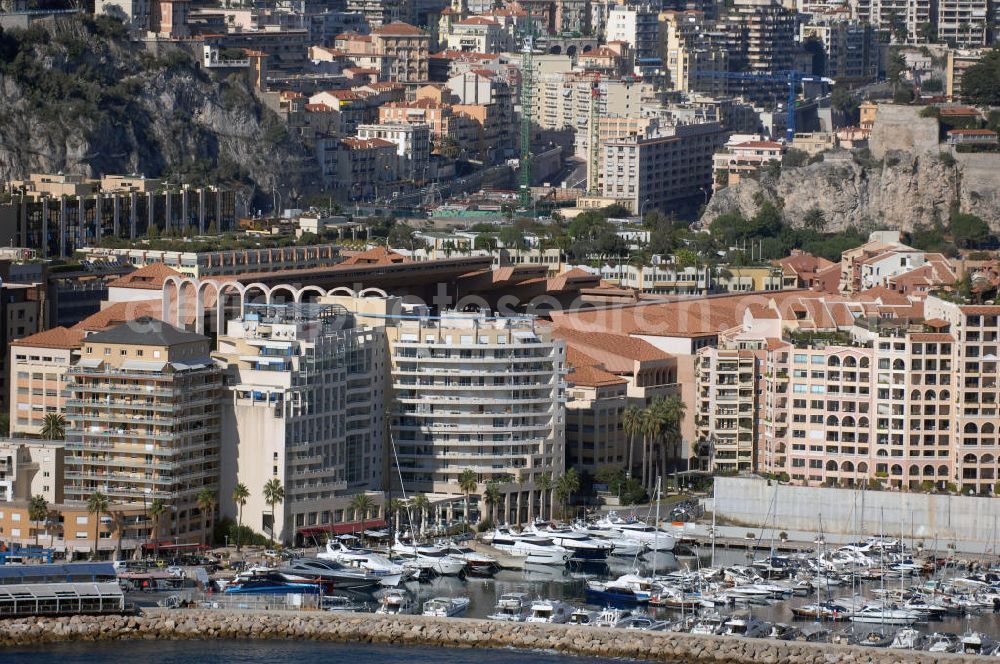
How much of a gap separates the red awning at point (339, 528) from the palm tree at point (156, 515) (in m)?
2.82

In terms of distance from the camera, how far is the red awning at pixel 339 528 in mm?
59594

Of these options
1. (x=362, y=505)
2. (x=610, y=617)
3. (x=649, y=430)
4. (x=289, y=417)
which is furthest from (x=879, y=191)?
(x=610, y=617)

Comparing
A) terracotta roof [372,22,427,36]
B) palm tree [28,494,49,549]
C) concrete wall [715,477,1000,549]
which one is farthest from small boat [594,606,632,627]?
terracotta roof [372,22,427,36]

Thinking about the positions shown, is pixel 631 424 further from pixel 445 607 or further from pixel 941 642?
pixel 941 642

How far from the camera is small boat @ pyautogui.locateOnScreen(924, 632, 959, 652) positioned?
170 ft

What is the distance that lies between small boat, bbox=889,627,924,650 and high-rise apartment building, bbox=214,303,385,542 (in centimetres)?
1208

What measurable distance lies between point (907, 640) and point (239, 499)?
1332 cm

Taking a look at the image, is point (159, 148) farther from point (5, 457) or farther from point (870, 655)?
point (870, 655)


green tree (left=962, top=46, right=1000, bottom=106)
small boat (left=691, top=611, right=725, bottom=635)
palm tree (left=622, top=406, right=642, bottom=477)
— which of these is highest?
green tree (left=962, top=46, right=1000, bottom=106)

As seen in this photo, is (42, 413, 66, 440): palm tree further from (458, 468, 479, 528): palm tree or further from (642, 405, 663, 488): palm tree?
(642, 405, 663, 488): palm tree

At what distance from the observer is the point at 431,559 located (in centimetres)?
5844

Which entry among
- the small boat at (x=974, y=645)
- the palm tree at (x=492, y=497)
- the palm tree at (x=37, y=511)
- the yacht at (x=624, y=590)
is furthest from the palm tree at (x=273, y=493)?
the small boat at (x=974, y=645)

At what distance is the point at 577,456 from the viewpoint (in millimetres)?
66562

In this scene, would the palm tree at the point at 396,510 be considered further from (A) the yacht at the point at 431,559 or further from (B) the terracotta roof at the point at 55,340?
(B) the terracotta roof at the point at 55,340
